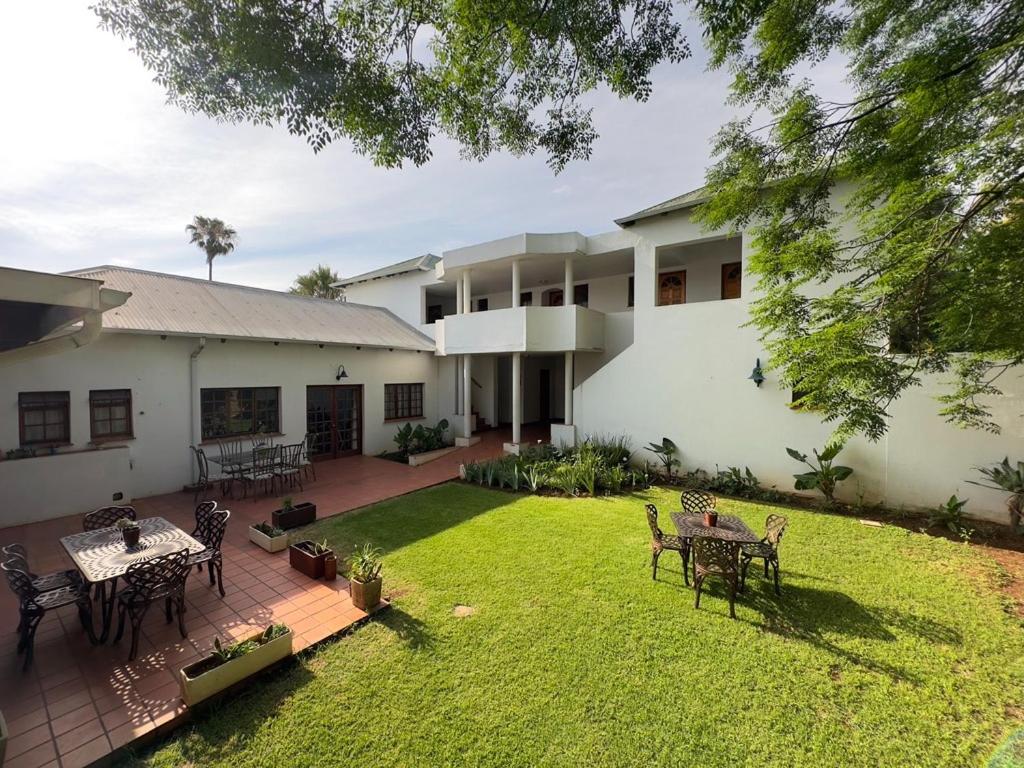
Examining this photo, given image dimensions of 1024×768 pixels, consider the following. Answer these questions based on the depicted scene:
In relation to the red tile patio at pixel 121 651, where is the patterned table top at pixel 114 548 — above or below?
above

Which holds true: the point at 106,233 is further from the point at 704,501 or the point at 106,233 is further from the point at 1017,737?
the point at 1017,737

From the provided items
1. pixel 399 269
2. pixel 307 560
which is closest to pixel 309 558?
pixel 307 560

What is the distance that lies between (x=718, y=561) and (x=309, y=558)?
5.19 metres

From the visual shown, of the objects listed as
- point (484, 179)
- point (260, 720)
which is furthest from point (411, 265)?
point (260, 720)

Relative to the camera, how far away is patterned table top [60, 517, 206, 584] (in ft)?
13.3

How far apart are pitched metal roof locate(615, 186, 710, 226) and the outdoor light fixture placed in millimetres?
4113

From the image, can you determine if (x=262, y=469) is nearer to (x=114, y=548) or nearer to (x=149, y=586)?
(x=114, y=548)

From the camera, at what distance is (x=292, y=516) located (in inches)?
294

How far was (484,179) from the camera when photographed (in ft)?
22.9

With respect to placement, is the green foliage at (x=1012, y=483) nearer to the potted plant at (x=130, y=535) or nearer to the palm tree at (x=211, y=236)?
the potted plant at (x=130, y=535)

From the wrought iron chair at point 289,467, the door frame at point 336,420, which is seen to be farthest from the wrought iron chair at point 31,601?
the door frame at point 336,420

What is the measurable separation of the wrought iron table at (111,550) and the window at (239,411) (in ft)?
18.3

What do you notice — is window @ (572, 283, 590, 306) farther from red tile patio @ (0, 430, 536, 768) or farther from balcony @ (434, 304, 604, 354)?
red tile patio @ (0, 430, 536, 768)

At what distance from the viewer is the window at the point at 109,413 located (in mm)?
8422
